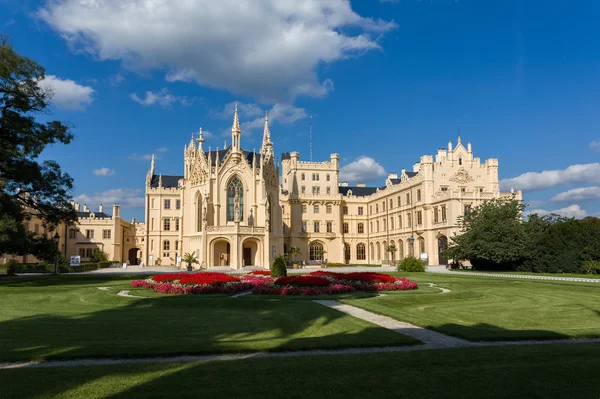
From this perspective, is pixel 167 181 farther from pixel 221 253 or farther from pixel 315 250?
pixel 315 250

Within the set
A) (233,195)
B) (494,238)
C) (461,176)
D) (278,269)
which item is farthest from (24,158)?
(461,176)

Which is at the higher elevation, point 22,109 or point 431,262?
point 22,109

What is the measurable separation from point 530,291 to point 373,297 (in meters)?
8.98

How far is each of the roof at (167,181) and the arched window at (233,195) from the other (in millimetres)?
23207

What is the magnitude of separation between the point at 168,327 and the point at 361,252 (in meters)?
67.9

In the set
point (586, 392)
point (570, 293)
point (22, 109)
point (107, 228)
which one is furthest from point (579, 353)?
point (107, 228)

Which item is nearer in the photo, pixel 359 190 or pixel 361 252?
pixel 361 252

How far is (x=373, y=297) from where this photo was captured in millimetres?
21844

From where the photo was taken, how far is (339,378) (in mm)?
7891

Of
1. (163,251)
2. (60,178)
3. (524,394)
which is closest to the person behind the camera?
(524,394)

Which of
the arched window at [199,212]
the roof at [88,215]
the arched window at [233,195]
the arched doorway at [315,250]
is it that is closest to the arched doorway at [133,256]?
the roof at [88,215]

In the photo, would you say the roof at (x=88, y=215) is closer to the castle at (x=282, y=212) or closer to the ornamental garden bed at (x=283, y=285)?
the castle at (x=282, y=212)

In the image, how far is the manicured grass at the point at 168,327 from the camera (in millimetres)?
10711

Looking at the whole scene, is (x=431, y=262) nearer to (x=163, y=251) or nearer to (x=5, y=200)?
(x=163, y=251)
